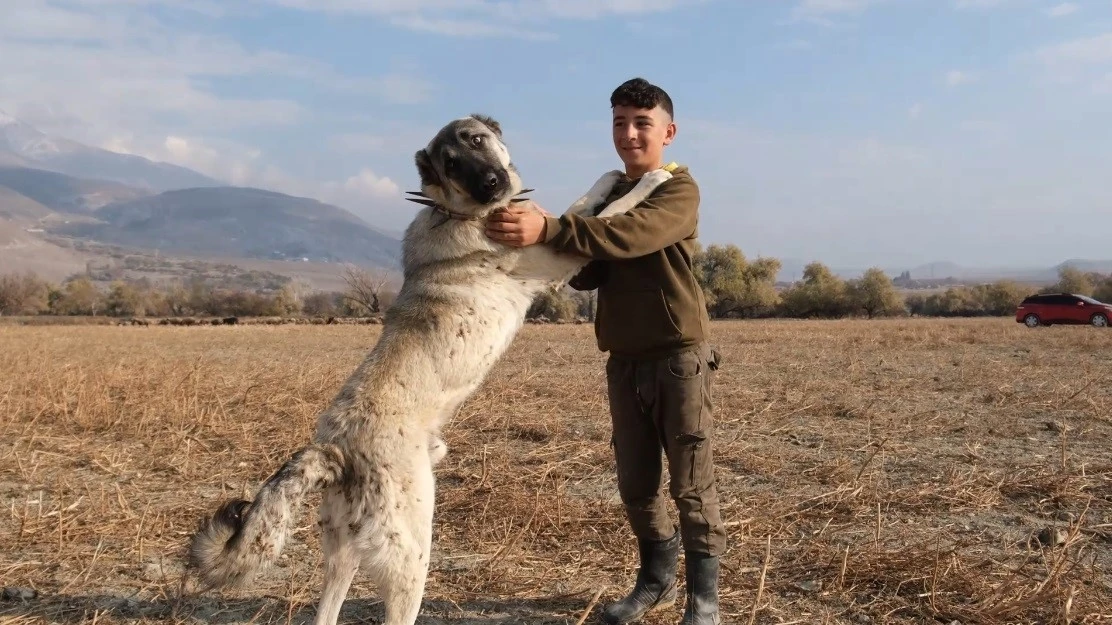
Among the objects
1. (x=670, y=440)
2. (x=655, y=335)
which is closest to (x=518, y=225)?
(x=655, y=335)

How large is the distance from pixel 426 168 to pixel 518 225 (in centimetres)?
71

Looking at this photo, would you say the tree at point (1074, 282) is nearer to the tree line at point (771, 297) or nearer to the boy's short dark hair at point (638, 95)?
the tree line at point (771, 297)

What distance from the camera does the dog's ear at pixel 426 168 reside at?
407 cm

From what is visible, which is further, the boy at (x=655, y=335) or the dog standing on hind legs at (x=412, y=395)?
the boy at (x=655, y=335)

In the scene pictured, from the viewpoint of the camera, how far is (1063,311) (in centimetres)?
3088

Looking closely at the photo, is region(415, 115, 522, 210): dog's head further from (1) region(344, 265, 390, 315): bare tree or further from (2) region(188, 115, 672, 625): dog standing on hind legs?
(1) region(344, 265, 390, 315): bare tree

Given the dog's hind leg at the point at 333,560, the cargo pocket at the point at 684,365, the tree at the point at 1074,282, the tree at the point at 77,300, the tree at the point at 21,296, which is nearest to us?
the dog's hind leg at the point at 333,560

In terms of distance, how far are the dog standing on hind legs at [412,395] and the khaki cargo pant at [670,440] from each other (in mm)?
740

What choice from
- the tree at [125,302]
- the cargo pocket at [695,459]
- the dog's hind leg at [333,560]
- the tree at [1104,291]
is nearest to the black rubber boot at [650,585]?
the cargo pocket at [695,459]

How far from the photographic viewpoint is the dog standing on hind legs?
11.0 ft

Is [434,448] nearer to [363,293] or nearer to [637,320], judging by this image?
[637,320]

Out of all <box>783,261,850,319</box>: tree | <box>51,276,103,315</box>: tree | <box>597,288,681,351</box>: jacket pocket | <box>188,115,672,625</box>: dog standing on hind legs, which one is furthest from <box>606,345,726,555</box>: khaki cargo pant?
<box>51,276,103,315</box>: tree

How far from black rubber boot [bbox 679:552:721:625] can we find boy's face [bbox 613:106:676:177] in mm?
2196

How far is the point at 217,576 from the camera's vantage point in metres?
3.29
